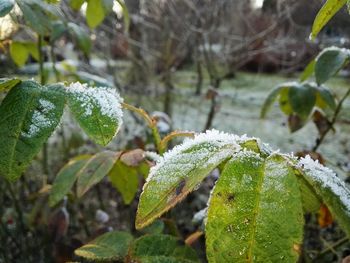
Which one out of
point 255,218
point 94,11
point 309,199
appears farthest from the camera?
point 94,11

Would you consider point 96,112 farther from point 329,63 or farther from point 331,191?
point 329,63

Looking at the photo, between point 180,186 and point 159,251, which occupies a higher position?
point 180,186

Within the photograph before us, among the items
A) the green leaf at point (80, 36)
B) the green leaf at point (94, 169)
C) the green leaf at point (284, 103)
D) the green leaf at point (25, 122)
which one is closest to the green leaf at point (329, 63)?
the green leaf at point (284, 103)

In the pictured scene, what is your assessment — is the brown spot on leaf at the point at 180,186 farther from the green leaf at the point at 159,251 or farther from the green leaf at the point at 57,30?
the green leaf at the point at 57,30

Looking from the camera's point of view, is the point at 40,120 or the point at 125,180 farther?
the point at 125,180

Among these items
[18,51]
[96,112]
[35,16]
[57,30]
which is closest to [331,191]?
[96,112]

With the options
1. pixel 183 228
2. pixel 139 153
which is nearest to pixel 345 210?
pixel 139 153

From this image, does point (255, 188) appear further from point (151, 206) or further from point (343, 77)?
point (343, 77)
